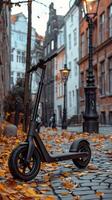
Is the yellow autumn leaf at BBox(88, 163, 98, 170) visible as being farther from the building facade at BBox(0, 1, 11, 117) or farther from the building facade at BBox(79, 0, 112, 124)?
the building facade at BBox(79, 0, 112, 124)

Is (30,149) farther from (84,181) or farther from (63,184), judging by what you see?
(84,181)

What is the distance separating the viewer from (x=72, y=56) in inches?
2319

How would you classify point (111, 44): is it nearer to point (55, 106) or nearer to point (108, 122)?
point (108, 122)

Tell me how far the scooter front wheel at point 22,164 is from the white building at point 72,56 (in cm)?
4713

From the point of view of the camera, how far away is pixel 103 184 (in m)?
6.21

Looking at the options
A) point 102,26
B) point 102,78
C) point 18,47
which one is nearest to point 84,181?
point 102,78

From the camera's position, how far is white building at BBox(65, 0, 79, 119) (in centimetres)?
5531

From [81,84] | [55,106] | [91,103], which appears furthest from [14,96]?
A: [55,106]

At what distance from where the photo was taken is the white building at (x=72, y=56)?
5531cm

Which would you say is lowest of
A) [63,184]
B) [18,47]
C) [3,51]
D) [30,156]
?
[63,184]

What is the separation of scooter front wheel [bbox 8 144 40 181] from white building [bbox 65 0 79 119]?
47.1 metres

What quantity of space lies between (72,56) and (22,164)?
52.7 m

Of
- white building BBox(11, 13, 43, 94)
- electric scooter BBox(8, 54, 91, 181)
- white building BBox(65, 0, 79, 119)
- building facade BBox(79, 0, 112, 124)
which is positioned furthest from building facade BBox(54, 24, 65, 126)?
electric scooter BBox(8, 54, 91, 181)

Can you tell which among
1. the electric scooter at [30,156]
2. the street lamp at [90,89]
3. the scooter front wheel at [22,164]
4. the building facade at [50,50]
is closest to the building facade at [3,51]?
the street lamp at [90,89]
